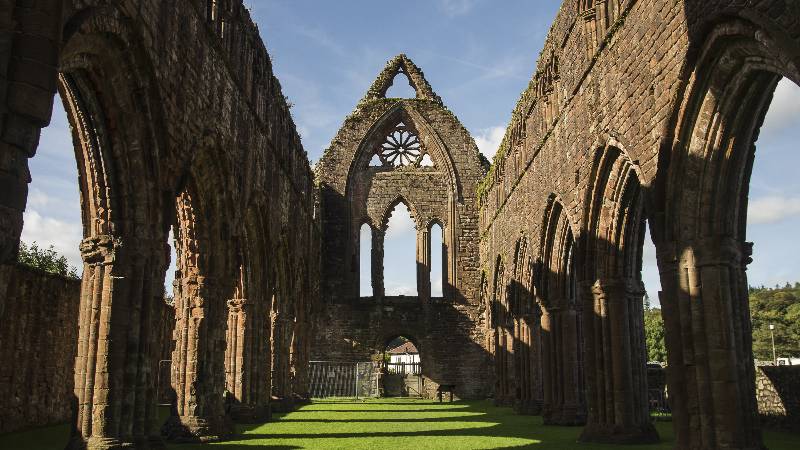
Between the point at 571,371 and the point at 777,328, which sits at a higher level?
the point at 777,328

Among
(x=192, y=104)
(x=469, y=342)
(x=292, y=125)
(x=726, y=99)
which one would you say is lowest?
(x=469, y=342)

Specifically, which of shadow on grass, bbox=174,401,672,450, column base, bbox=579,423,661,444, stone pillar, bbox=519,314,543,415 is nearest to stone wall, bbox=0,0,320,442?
shadow on grass, bbox=174,401,672,450

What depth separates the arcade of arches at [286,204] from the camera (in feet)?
24.2

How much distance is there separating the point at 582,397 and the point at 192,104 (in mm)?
9187

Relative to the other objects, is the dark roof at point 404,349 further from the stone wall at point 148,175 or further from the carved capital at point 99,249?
the carved capital at point 99,249

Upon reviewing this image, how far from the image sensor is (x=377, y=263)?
2691 centimetres

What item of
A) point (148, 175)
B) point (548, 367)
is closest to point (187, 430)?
point (148, 175)

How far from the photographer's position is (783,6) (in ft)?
20.0

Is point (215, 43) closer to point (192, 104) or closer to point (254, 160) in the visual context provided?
point (192, 104)

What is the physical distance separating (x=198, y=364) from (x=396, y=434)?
3300 millimetres

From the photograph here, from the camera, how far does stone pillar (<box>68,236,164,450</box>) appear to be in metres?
7.62

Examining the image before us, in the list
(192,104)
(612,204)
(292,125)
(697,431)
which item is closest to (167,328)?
(292,125)

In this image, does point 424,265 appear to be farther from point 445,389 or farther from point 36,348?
point 36,348

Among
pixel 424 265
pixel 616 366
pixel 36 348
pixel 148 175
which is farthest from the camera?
pixel 424 265
